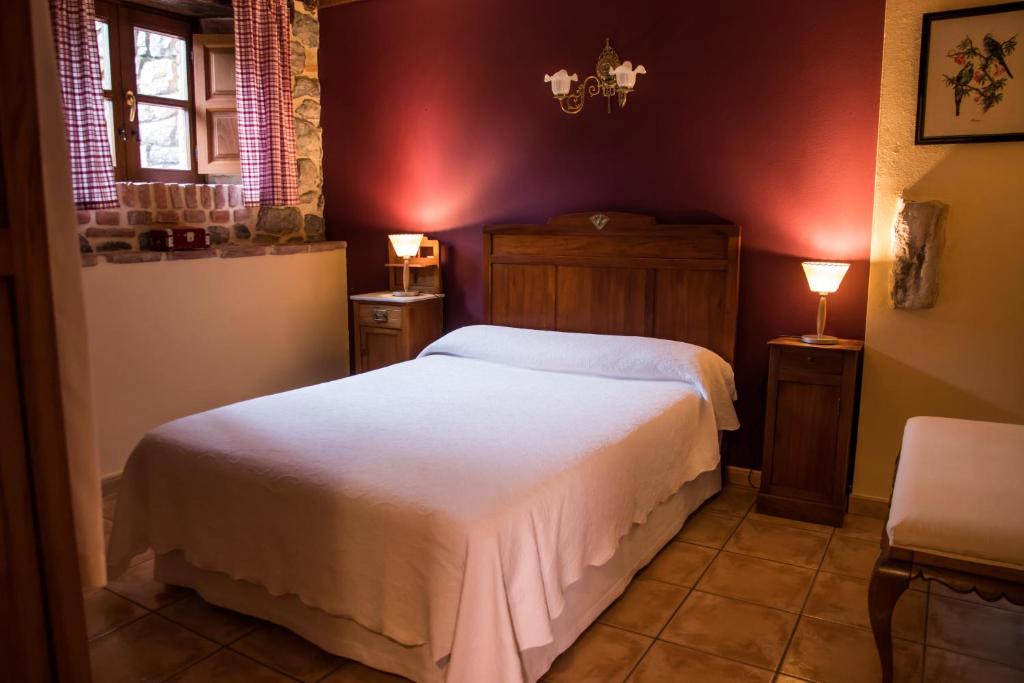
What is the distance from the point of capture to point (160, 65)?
13.4ft

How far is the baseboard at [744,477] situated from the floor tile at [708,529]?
1.16 ft

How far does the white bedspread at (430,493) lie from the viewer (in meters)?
1.88

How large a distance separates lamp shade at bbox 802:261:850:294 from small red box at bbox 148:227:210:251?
282 cm

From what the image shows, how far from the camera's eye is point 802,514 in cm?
323

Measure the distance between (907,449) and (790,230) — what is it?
130cm

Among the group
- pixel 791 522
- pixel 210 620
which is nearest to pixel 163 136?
pixel 210 620

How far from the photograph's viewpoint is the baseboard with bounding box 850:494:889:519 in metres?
3.29

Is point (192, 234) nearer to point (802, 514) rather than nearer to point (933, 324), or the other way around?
point (802, 514)

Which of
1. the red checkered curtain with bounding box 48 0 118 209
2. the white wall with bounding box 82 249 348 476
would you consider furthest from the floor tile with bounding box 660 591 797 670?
the red checkered curtain with bounding box 48 0 118 209

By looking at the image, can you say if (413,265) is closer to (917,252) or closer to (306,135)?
(306,135)

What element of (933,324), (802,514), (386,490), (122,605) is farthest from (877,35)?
(122,605)

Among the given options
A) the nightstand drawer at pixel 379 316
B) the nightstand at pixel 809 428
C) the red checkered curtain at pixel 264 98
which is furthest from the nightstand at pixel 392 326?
the nightstand at pixel 809 428

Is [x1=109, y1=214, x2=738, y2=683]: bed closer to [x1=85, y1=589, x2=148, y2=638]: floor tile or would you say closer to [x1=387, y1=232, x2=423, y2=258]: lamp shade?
[x1=85, y1=589, x2=148, y2=638]: floor tile

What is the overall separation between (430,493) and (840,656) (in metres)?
1.31
